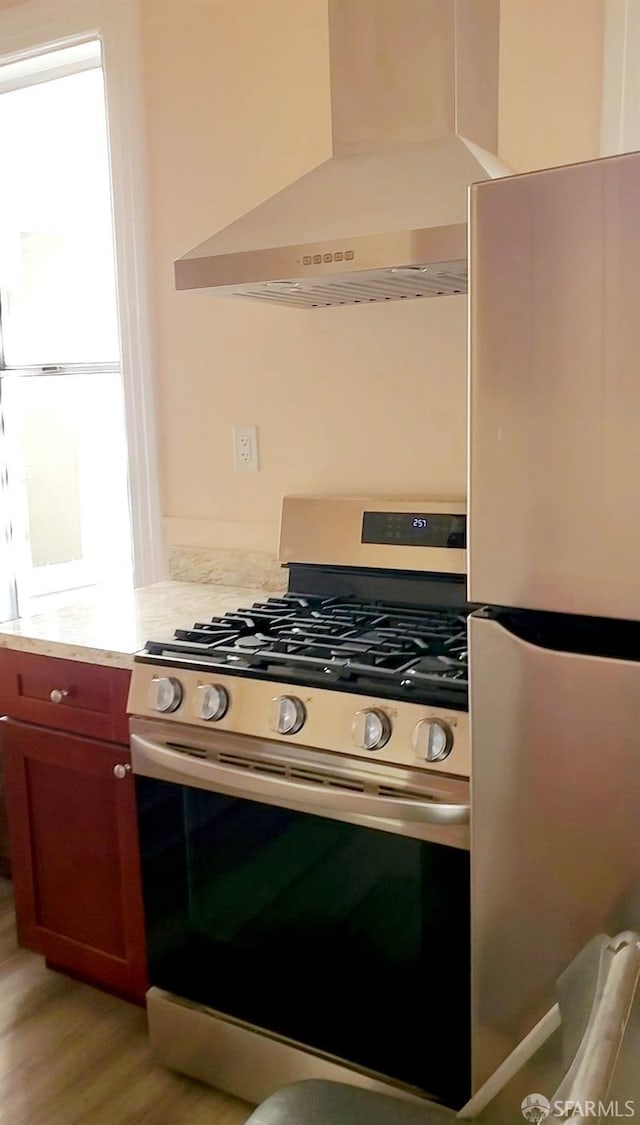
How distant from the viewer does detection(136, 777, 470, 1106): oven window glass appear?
145 cm

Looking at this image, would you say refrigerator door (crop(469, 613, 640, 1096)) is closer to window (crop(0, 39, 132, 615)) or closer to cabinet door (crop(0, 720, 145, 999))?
cabinet door (crop(0, 720, 145, 999))

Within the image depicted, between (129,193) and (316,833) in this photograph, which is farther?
(129,193)

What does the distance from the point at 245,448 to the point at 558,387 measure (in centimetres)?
130

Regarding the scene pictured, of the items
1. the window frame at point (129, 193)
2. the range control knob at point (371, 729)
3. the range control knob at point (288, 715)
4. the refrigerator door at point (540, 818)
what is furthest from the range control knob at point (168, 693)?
the window frame at point (129, 193)

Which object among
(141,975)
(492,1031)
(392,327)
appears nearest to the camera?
(492,1031)

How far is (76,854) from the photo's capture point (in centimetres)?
199

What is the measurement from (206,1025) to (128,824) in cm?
41

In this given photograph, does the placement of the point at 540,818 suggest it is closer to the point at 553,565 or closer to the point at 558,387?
the point at 553,565

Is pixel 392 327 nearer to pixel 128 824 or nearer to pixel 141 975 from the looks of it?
pixel 128 824

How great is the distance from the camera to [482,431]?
3.88 ft

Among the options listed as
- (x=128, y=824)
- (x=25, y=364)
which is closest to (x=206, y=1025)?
(x=128, y=824)

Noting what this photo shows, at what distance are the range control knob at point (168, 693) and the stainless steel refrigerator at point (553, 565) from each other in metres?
0.62

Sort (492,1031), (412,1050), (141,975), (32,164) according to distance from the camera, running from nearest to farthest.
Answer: (492,1031)
(412,1050)
(141,975)
(32,164)

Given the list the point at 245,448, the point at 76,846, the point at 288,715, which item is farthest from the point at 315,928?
the point at 245,448
